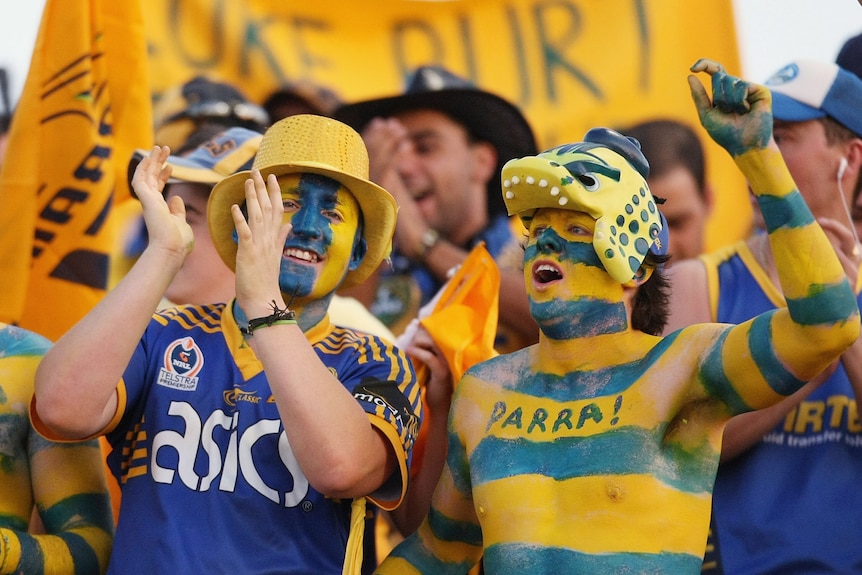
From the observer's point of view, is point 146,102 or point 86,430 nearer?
point 86,430

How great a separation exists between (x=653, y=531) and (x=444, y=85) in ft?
10.9

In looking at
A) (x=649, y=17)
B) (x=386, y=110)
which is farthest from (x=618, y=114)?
(x=386, y=110)

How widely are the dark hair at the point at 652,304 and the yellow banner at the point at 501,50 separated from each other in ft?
8.96

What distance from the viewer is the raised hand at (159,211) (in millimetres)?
3105

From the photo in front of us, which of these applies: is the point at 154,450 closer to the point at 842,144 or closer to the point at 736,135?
the point at 736,135

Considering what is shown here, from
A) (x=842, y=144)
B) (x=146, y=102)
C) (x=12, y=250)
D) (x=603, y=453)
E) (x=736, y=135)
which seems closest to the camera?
(x=736, y=135)

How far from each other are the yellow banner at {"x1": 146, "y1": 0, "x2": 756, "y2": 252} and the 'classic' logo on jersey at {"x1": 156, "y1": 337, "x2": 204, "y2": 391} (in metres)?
2.66

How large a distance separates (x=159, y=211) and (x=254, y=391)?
48cm

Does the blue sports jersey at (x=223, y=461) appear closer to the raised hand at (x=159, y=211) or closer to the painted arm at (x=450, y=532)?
the painted arm at (x=450, y=532)

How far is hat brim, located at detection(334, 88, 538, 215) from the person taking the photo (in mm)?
5531

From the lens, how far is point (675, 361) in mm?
2852

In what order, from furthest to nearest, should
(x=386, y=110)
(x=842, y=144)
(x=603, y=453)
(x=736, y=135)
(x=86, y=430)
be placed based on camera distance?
(x=386, y=110), (x=842, y=144), (x=86, y=430), (x=603, y=453), (x=736, y=135)

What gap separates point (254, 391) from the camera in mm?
3188

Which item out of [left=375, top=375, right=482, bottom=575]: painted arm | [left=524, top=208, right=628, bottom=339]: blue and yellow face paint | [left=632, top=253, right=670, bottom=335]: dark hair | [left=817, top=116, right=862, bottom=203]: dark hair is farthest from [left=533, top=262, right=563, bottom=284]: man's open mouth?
[left=817, top=116, right=862, bottom=203]: dark hair
